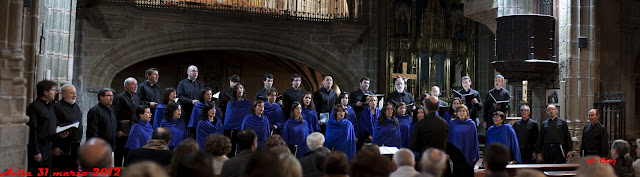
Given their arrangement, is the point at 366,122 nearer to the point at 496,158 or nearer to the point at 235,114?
the point at 235,114

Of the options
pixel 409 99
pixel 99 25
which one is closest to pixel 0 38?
pixel 409 99

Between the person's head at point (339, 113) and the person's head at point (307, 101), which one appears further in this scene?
the person's head at point (307, 101)

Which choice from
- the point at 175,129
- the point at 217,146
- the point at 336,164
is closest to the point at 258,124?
the point at 175,129

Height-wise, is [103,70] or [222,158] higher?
[103,70]

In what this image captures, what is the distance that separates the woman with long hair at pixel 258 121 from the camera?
8188 mm

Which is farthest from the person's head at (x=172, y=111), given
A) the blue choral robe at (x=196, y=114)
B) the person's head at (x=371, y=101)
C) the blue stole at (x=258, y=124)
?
the person's head at (x=371, y=101)

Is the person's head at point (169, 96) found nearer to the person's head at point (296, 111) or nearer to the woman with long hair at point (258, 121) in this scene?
the woman with long hair at point (258, 121)

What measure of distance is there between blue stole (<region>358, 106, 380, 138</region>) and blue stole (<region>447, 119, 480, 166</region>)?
1669mm

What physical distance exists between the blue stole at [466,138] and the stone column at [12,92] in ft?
14.9

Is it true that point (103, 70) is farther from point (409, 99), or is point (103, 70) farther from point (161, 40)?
point (409, 99)

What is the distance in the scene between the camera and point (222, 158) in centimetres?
472

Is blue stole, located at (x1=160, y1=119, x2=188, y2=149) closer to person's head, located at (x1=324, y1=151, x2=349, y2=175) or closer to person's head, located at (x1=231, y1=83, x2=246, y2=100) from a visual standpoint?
person's head, located at (x1=231, y1=83, x2=246, y2=100)

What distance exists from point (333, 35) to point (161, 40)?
11.5ft

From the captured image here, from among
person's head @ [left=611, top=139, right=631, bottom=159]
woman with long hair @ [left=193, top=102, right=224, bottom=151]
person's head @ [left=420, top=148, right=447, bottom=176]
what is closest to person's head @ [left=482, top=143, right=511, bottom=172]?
person's head @ [left=420, top=148, right=447, bottom=176]
